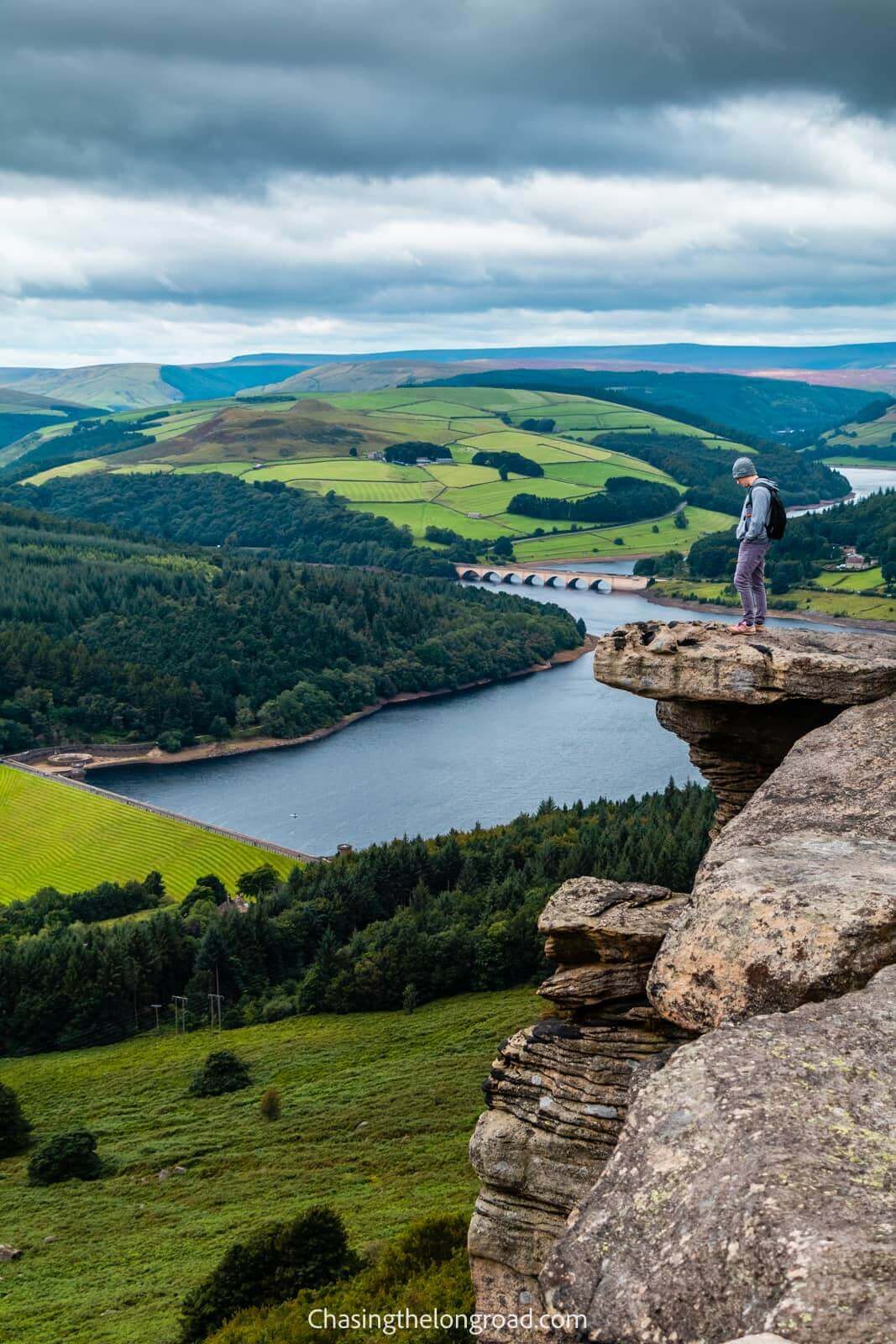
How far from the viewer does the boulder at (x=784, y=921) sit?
12.1m

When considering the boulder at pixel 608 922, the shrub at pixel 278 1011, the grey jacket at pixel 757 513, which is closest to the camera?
the boulder at pixel 608 922

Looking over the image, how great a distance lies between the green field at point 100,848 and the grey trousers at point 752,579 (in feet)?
258

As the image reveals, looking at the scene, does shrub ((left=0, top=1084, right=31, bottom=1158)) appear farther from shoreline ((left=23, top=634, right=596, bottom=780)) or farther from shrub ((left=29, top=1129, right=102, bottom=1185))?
shoreline ((left=23, top=634, right=596, bottom=780))

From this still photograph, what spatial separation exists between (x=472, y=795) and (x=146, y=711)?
5752 cm

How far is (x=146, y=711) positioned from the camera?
15475 centimetres

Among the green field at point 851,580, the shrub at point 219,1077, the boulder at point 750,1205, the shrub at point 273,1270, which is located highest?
the boulder at point 750,1205

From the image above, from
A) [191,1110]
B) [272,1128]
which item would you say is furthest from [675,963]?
[191,1110]

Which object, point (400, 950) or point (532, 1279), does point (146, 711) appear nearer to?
point (400, 950)

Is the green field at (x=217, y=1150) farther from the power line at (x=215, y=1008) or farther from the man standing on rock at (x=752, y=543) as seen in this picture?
the man standing on rock at (x=752, y=543)

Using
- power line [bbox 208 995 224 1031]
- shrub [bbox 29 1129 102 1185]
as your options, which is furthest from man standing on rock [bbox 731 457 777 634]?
power line [bbox 208 995 224 1031]

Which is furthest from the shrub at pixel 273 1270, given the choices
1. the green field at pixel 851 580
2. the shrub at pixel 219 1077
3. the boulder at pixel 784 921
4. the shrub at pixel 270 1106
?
the green field at pixel 851 580

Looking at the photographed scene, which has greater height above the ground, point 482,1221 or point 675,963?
point 675,963

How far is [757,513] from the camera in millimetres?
21297

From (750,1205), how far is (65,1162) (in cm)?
4499
